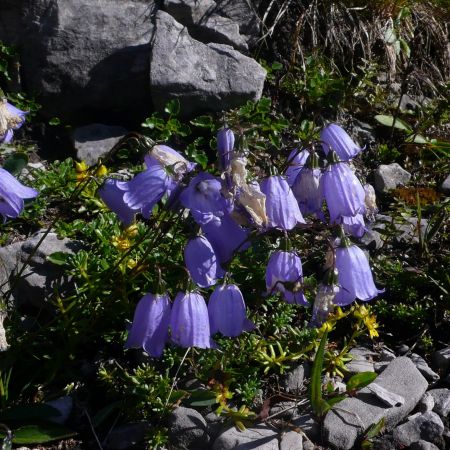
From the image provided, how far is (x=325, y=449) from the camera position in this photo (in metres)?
2.89

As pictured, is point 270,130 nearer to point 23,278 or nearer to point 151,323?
point 23,278

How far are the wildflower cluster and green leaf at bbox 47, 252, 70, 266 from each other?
89cm

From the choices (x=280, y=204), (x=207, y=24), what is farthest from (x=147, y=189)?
(x=207, y=24)

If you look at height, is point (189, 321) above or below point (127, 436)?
above

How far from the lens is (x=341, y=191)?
7.73 feet

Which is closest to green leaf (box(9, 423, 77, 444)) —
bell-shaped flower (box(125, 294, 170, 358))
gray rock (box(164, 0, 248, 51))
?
bell-shaped flower (box(125, 294, 170, 358))

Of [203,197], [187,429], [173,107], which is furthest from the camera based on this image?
[173,107]

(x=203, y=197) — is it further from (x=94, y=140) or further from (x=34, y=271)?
(x=94, y=140)

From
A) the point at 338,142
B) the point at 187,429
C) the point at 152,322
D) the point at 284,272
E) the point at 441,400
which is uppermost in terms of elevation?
the point at 338,142

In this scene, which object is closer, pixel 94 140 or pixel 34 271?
pixel 34 271

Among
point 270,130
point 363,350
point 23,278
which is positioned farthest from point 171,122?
point 363,350

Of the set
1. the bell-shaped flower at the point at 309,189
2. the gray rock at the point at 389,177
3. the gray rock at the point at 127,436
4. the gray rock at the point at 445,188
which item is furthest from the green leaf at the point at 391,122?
the gray rock at the point at 127,436

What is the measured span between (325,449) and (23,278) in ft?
4.90

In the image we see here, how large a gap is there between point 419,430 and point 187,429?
3.10ft
